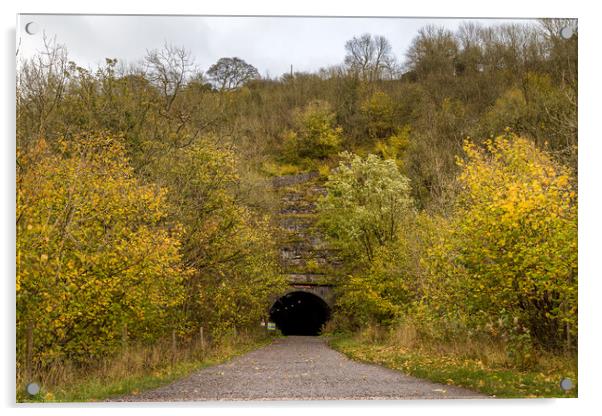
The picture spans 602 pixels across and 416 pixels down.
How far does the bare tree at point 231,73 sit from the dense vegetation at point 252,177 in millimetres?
55

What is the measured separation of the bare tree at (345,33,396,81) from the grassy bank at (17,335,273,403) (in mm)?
6736

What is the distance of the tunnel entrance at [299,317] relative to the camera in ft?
148

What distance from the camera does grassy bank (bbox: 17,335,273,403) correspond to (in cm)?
973

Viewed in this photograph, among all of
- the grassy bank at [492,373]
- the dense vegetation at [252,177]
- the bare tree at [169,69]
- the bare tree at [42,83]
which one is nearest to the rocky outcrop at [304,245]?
the dense vegetation at [252,177]

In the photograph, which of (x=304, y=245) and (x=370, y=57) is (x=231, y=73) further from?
(x=304, y=245)

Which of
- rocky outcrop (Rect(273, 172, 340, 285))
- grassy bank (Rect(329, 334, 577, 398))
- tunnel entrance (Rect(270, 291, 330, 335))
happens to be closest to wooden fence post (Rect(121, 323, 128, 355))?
grassy bank (Rect(329, 334, 577, 398))

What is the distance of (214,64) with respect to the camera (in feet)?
42.2

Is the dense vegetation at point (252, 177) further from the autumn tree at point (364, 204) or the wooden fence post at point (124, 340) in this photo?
the autumn tree at point (364, 204)

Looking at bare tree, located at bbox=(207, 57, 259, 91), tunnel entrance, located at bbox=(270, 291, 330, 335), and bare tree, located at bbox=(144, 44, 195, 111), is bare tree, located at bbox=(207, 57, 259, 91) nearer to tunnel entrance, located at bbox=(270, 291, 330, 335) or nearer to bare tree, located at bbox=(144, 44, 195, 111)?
bare tree, located at bbox=(144, 44, 195, 111)

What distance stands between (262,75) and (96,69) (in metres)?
3.38

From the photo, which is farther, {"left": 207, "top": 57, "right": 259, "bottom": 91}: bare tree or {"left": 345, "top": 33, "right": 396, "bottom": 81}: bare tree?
{"left": 207, "top": 57, "right": 259, "bottom": 91}: bare tree

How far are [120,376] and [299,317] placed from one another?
37589mm
